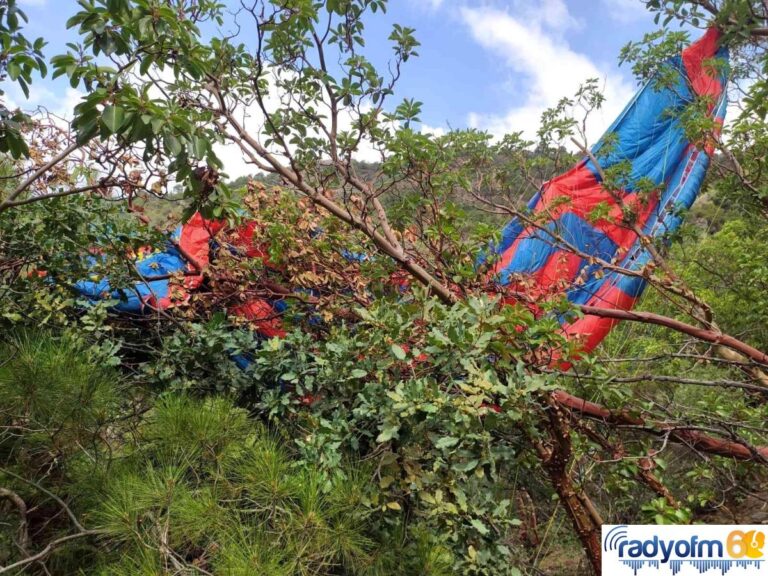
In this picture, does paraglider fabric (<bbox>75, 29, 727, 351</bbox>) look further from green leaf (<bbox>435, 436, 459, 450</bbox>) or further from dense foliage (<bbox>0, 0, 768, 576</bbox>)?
green leaf (<bbox>435, 436, 459, 450</bbox>)

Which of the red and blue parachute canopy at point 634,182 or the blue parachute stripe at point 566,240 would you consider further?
the blue parachute stripe at point 566,240

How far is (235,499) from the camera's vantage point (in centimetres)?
160

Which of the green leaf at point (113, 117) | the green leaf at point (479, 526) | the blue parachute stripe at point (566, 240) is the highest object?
the blue parachute stripe at point (566, 240)

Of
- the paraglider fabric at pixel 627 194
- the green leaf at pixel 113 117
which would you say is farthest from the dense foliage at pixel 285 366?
the paraglider fabric at pixel 627 194

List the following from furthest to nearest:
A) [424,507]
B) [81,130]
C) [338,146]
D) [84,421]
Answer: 1. [338,146]
2. [84,421]
3. [424,507]
4. [81,130]

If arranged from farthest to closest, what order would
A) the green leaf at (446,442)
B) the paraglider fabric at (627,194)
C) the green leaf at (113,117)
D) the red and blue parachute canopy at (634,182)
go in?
1. the red and blue parachute canopy at (634,182)
2. the paraglider fabric at (627,194)
3. the green leaf at (446,442)
4. the green leaf at (113,117)

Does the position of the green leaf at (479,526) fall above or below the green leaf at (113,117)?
below

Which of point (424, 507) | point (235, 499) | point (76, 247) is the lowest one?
point (235, 499)

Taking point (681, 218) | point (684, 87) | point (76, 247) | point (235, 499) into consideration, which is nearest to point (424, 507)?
point (235, 499)

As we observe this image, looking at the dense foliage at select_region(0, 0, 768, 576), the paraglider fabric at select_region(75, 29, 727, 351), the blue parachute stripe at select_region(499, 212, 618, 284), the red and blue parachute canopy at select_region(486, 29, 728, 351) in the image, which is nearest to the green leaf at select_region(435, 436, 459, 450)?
the dense foliage at select_region(0, 0, 768, 576)

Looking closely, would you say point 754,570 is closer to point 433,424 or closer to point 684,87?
point 433,424

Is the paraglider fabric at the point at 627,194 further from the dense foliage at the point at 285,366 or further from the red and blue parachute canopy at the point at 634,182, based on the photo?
the dense foliage at the point at 285,366

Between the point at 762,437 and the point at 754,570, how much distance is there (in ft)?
3.29

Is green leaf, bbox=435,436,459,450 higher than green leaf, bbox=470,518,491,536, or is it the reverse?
green leaf, bbox=435,436,459,450
